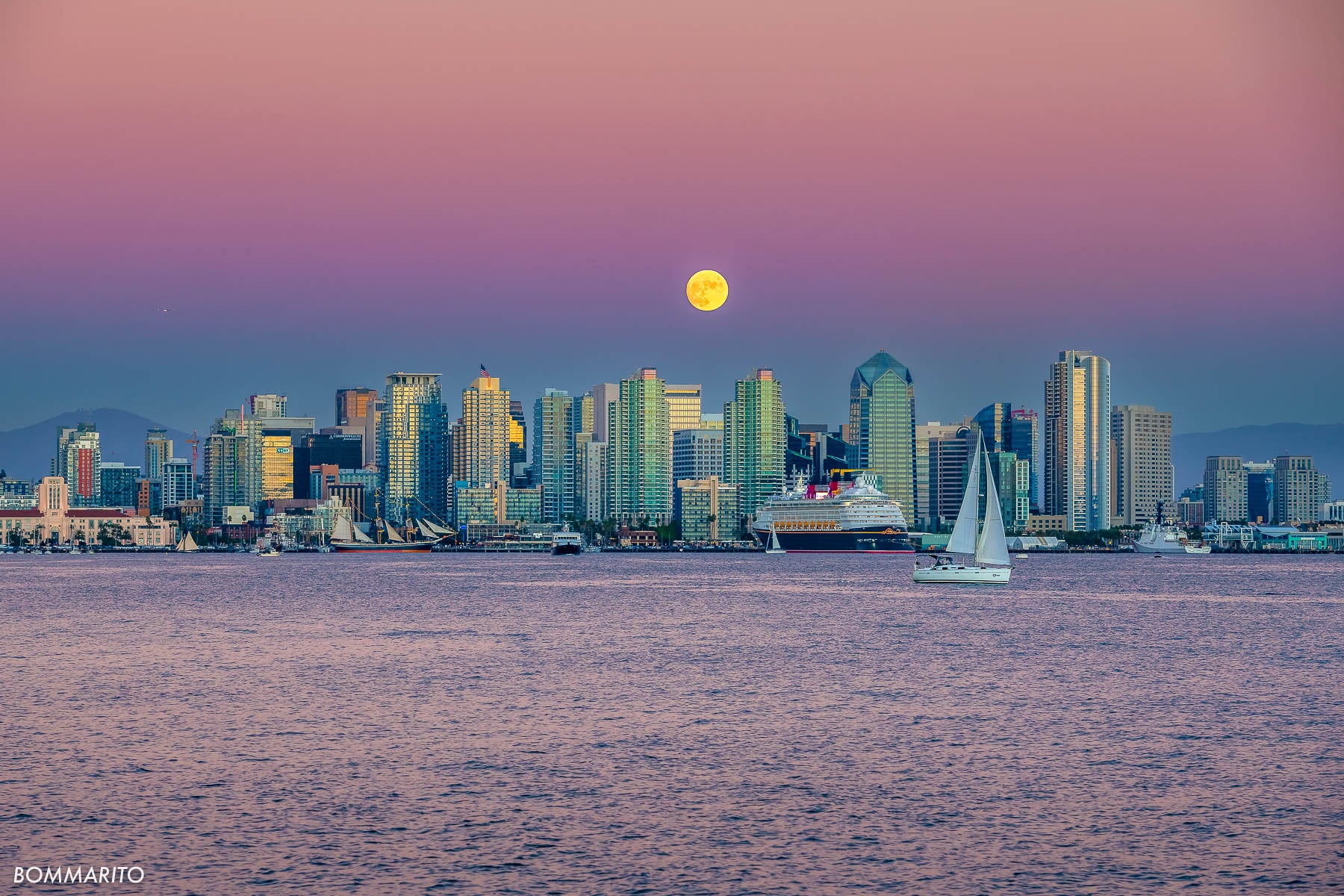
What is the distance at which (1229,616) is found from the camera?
4279 inches

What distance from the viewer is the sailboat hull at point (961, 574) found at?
13188 centimetres

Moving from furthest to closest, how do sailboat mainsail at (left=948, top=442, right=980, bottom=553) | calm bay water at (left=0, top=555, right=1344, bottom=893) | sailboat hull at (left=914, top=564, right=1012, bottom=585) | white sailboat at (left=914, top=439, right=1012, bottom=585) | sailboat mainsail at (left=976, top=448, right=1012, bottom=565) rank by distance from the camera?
1. sailboat hull at (left=914, top=564, right=1012, bottom=585)
2. sailboat mainsail at (left=976, top=448, right=1012, bottom=565)
3. white sailboat at (left=914, top=439, right=1012, bottom=585)
4. sailboat mainsail at (left=948, top=442, right=980, bottom=553)
5. calm bay water at (left=0, top=555, right=1344, bottom=893)

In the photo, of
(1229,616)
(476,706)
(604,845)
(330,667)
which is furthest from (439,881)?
(1229,616)

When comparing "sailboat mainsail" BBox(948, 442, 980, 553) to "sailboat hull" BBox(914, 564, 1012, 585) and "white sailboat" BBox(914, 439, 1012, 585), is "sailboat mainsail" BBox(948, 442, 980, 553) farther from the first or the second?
"sailboat hull" BBox(914, 564, 1012, 585)

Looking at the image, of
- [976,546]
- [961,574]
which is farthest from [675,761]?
[976,546]

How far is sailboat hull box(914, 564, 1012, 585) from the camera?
132 metres

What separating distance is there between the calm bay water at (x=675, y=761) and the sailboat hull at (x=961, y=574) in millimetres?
45765

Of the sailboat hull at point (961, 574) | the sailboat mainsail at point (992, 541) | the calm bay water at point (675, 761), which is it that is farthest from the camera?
the sailboat hull at point (961, 574)

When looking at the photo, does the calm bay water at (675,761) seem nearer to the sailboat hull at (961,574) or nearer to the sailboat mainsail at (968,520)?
the sailboat mainsail at (968,520)

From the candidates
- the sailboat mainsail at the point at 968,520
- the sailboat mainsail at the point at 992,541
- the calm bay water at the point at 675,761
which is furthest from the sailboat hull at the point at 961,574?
the calm bay water at the point at 675,761

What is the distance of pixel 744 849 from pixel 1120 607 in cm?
9767

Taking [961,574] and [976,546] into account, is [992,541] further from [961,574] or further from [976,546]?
[976,546]

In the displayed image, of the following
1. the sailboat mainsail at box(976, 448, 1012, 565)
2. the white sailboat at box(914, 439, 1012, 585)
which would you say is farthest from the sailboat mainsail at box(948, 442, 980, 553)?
the sailboat mainsail at box(976, 448, 1012, 565)

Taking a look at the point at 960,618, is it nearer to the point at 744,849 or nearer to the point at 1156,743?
the point at 1156,743
